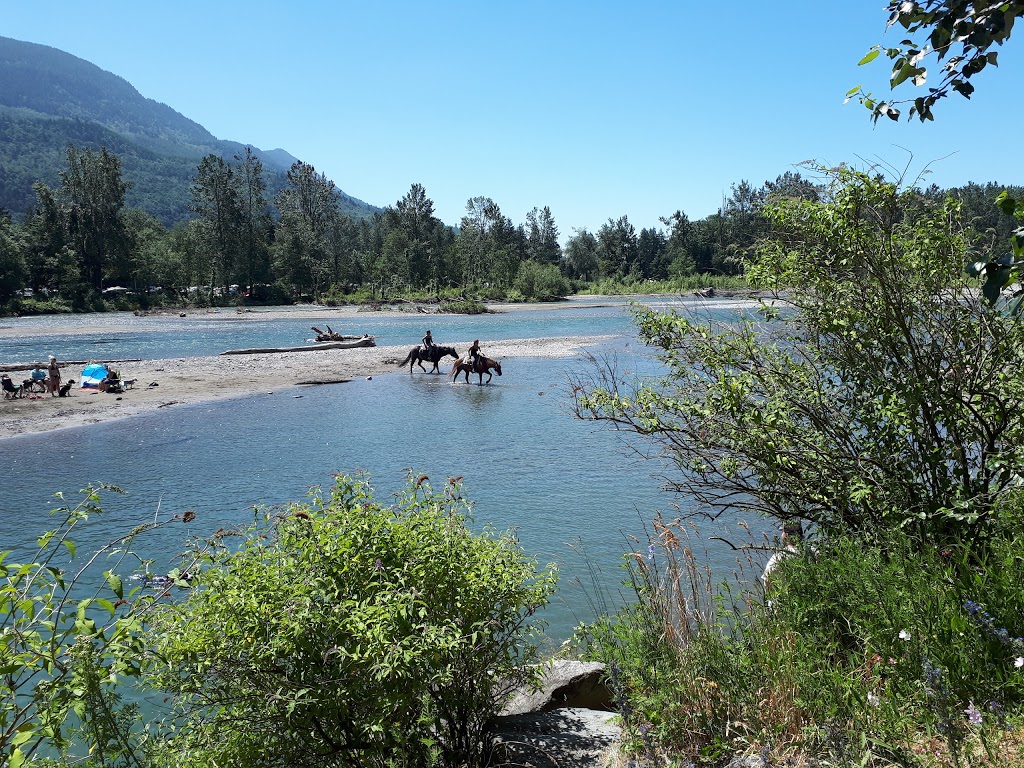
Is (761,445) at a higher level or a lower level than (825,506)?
higher

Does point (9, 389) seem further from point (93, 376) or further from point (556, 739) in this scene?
point (556, 739)

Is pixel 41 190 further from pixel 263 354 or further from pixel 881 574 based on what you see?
pixel 881 574

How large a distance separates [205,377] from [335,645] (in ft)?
92.4

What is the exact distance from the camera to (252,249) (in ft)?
311

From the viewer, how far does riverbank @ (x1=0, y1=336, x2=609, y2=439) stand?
70.9 ft

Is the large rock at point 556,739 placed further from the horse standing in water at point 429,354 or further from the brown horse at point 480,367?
the horse standing in water at point 429,354

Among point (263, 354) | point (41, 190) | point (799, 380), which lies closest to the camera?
point (799, 380)

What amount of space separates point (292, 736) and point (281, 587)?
0.70 m

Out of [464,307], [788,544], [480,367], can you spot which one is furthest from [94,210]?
[788,544]

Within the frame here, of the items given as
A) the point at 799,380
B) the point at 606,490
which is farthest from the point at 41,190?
the point at 799,380

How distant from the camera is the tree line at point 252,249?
8212 centimetres

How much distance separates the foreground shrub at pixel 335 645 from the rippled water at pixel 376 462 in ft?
12.8

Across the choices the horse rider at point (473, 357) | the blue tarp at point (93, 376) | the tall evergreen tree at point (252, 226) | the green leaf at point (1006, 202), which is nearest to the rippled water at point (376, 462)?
the horse rider at point (473, 357)

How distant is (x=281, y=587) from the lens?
3.40m
